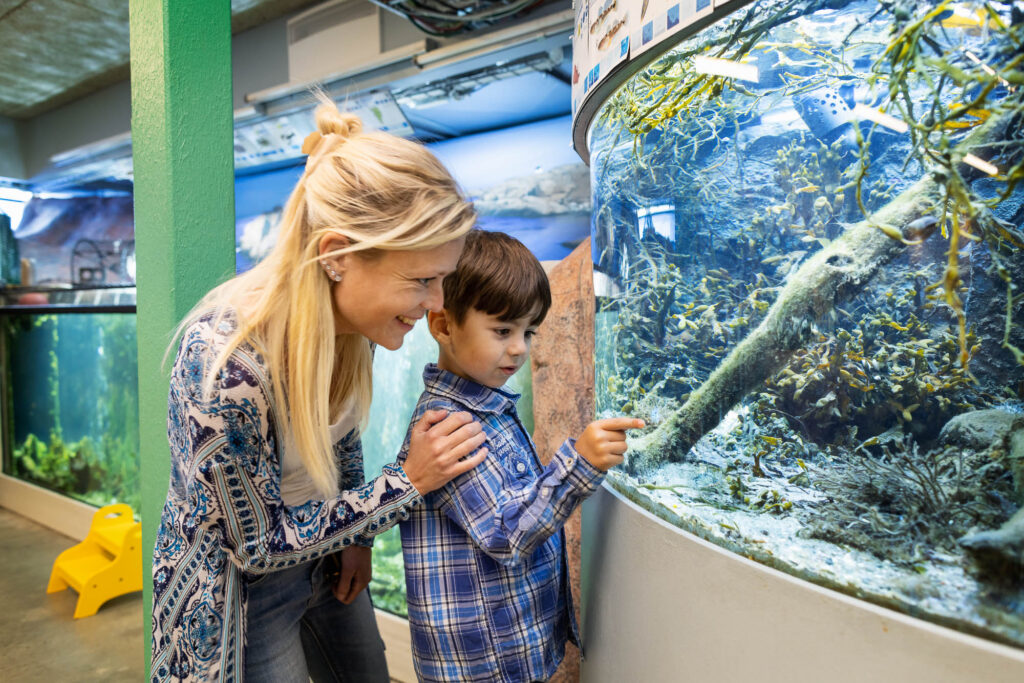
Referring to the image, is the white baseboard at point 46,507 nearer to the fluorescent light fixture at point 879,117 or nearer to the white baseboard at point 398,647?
the white baseboard at point 398,647

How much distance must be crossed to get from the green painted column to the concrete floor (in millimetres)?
1445

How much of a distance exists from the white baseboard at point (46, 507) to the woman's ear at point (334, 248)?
4.39 m

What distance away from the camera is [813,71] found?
2.64 feet

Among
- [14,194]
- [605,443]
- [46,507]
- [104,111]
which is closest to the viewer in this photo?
[605,443]

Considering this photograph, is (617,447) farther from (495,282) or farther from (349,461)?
(349,461)

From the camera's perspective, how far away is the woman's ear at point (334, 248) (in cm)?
109

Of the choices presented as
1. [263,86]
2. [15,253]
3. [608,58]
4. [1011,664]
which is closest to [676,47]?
[608,58]

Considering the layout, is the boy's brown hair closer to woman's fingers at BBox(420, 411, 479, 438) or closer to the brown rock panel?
woman's fingers at BBox(420, 411, 479, 438)

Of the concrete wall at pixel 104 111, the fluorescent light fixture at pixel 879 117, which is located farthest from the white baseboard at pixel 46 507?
the fluorescent light fixture at pixel 879 117

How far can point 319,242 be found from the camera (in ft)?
3.64

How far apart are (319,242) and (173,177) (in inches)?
35.5

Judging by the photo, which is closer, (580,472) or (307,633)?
(580,472)

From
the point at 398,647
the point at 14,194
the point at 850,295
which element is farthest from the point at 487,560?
the point at 14,194

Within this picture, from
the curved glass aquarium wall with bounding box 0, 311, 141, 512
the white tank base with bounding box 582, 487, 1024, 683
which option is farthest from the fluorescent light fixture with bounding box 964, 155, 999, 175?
the curved glass aquarium wall with bounding box 0, 311, 141, 512
